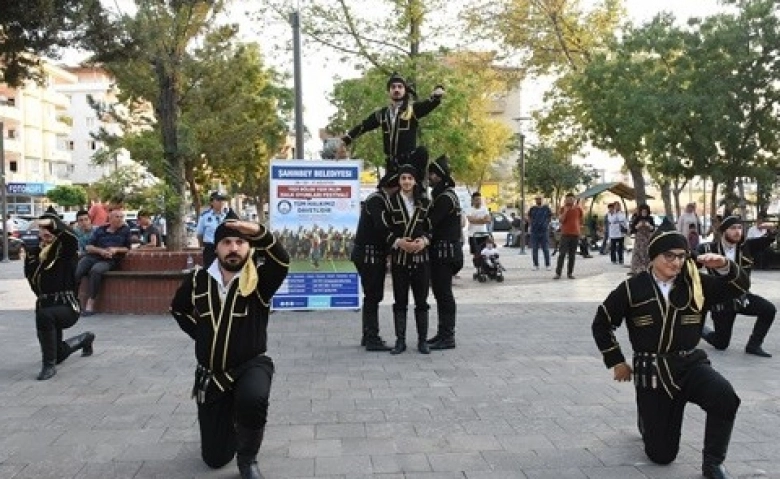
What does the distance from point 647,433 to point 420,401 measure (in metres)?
2.05

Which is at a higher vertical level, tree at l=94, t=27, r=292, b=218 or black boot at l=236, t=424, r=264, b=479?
Result: tree at l=94, t=27, r=292, b=218

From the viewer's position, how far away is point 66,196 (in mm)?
59562

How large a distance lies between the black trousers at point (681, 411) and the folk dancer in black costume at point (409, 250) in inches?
148

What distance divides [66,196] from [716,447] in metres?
61.0

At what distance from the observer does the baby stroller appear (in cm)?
1688

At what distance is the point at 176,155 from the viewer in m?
14.4

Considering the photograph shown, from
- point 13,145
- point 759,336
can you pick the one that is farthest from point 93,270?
point 13,145

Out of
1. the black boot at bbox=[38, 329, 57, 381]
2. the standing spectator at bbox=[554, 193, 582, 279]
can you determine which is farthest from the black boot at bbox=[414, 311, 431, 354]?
the standing spectator at bbox=[554, 193, 582, 279]

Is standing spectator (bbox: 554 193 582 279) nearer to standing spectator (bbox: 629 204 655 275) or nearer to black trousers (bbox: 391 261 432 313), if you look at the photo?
standing spectator (bbox: 629 204 655 275)

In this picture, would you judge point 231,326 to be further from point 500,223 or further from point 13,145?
point 13,145

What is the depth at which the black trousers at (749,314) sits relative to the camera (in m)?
8.30

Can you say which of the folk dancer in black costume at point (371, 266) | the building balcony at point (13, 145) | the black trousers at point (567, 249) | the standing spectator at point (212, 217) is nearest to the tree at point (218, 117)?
the standing spectator at point (212, 217)

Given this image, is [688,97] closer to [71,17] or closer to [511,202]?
[71,17]

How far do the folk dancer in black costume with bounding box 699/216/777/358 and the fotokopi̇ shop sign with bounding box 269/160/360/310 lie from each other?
488 cm
